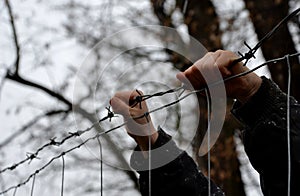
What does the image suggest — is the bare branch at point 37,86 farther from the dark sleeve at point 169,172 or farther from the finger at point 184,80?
the finger at point 184,80

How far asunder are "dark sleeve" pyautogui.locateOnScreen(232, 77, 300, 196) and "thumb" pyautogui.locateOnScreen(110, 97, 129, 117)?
28 cm

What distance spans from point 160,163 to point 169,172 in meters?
0.03

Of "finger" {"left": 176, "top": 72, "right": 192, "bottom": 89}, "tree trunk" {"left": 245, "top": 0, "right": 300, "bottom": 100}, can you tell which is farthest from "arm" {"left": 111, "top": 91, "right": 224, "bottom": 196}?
"tree trunk" {"left": 245, "top": 0, "right": 300, "bottom": 100}

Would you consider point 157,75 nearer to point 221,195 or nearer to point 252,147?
point 221,195

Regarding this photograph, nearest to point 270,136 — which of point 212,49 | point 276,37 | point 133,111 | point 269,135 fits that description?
point 269,135

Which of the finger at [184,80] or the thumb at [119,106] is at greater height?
the thumb at [119,106]

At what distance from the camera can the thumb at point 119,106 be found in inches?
48.2

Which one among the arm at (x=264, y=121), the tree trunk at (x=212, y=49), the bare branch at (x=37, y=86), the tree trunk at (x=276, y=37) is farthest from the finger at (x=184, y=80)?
the bare branch at (x=37, y=86)

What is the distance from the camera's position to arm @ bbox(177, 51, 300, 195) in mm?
983

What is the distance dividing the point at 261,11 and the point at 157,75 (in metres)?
3.33

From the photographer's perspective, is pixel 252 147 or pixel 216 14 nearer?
pixel 252 147

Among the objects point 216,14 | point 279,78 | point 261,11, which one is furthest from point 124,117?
point 216,14

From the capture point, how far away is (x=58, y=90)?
6.66 m

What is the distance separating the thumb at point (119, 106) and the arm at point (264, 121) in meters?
0.25
